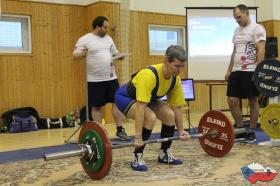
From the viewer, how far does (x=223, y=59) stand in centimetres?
694

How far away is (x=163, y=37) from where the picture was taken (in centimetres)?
832

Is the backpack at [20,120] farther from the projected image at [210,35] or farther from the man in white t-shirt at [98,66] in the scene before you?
the projected image at [210,35]

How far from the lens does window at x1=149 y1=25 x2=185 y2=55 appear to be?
26.7ft

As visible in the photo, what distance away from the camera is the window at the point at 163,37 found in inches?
320

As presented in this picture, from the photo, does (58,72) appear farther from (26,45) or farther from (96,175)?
A: (96,175)

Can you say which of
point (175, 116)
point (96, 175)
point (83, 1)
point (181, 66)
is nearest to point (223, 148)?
point (175, 116)

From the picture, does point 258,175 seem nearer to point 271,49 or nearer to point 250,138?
point 250,138

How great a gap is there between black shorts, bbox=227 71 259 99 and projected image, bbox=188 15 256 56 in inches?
101

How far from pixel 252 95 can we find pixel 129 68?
11.1 feet

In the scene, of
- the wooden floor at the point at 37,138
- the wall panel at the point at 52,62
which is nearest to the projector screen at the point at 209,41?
the wall panel at the point at 52,62

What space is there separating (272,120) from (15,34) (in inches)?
177

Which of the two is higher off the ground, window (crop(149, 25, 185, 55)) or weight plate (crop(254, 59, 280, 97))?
window (crop(149, 25, 185, 55))

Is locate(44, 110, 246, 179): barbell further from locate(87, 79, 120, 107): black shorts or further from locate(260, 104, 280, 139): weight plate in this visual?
locate(87, 79, 120, 107): black shorts

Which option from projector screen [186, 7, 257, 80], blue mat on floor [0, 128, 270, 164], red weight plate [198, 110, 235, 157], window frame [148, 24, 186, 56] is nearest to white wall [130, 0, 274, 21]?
window frame [148, 24, 186, 56]
